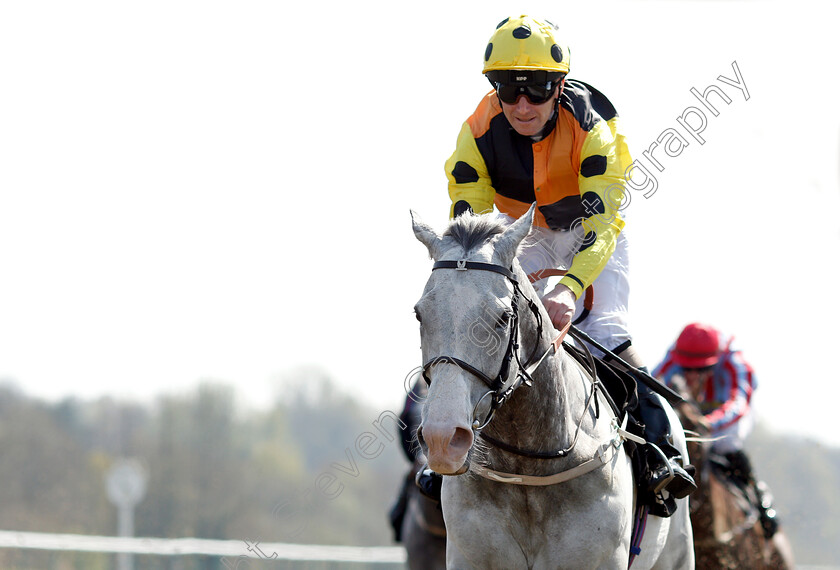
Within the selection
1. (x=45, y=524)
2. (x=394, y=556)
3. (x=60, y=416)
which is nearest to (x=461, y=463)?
(x=394, y=556)

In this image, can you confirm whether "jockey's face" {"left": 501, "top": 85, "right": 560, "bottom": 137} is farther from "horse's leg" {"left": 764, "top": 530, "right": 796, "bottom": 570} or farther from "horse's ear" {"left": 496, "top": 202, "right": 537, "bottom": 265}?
"horse's leg" {"left": 764, "top": 530, "right": 796, "bottom": 570}

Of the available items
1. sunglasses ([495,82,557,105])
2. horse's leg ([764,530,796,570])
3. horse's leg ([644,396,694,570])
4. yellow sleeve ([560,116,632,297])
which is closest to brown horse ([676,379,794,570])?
horse's leg ([764,530,796,570])

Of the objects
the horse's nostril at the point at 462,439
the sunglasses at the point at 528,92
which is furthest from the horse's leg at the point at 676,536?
the horse's nostril at the point at 462,439

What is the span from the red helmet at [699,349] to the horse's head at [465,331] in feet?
20.3

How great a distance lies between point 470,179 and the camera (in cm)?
547

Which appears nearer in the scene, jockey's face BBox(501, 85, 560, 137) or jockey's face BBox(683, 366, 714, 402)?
jockey's face BBox(501, 85, 560, 137)

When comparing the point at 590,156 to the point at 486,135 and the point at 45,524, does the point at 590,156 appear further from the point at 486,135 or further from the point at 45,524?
the point at 45,524

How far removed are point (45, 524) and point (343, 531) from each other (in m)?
11.5

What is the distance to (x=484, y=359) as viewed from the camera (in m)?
3.90

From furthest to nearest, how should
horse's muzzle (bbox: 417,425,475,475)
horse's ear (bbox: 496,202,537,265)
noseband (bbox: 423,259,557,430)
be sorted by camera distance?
horse's ear (bbox: 496,202,537,265) → noseband (bbox: 423,259,557,430) → horse's muzzle (bbox: 417,425,475,475)

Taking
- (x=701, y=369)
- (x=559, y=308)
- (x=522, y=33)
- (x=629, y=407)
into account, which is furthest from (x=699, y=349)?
(x=559, y=308)

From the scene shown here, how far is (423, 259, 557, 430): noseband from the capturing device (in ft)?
12.6

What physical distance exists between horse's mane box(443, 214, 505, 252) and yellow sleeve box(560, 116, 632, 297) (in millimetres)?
598

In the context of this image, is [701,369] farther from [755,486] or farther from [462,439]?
[462,439]
